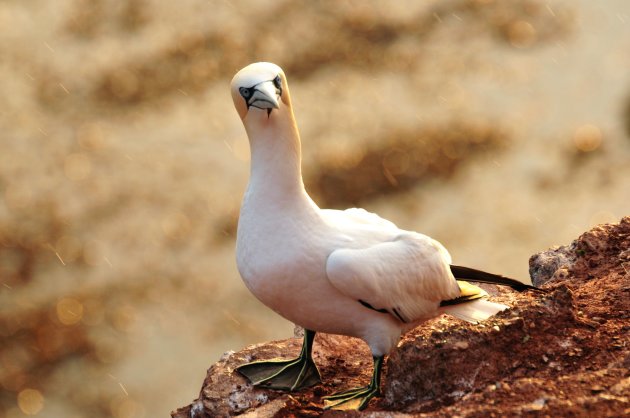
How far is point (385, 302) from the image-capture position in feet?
20.6

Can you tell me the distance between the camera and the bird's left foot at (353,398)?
20.2 ft

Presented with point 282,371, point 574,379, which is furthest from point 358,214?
point 574,379

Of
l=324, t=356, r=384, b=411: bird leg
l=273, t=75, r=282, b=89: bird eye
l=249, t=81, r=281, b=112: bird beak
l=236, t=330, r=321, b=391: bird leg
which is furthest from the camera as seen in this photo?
l=236, t=330, r=321, b=391: bird leg

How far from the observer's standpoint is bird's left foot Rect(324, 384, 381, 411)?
6156 mm

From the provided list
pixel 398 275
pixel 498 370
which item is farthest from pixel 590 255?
pixel 498 370

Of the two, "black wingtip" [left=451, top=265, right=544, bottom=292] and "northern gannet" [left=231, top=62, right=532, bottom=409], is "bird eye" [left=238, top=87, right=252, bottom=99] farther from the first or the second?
"black wingtip" [left=451, top=265, right=544, bottom=292]

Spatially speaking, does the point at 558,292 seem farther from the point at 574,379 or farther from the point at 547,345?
the point at 574,379

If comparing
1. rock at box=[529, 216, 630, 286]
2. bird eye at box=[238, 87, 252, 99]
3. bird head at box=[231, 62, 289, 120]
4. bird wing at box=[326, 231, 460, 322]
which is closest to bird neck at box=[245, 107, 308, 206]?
bird head at box=[231, 62, 289, 120]

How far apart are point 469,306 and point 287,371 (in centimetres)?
144

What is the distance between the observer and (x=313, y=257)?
6152 millimetres

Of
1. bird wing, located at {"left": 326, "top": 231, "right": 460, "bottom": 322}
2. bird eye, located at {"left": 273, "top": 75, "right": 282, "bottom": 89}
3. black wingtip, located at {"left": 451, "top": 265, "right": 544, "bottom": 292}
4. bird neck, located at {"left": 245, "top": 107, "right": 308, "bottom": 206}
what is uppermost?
bird eye, located at {"left": 273, "top": 75, "right": 282, "bottom": 89}

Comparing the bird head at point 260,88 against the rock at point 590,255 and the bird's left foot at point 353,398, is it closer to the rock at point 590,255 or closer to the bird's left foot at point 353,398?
the bird's left foot at point 353,398

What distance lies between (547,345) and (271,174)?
6.82ft

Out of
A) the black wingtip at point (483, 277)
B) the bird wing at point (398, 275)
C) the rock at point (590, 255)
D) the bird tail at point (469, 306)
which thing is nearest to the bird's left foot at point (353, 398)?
the bird wing at point (398, 275)
